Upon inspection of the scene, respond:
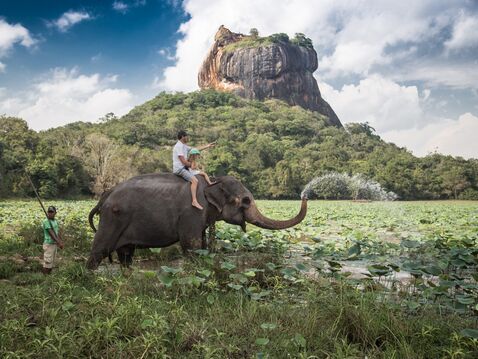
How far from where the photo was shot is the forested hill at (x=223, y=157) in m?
37.3

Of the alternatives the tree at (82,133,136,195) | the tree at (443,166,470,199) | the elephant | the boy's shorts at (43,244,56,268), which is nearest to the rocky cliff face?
the tree at (443,166,470,199)

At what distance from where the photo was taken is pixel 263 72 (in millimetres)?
132625

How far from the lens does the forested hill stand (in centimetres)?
3734

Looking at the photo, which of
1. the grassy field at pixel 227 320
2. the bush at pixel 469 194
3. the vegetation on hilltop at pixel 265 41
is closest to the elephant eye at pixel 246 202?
the grassy field at pixel 227 320

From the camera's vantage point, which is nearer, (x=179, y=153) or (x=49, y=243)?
(x=49, y=243)

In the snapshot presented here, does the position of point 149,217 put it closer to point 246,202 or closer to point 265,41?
point 246,202

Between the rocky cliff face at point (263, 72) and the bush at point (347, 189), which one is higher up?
the rocky cliff face at point (263, 72)

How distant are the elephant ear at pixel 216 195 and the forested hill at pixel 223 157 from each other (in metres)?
3.29

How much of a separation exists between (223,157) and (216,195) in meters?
51.4

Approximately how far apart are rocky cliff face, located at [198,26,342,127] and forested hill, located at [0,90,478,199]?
29.9 meters

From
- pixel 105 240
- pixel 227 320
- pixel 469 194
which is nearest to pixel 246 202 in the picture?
pixel 105 240

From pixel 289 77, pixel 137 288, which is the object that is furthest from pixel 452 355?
pixel 289 77

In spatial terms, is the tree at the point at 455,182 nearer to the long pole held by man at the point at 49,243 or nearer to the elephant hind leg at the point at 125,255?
the elephant hind leg at the point at 125,255

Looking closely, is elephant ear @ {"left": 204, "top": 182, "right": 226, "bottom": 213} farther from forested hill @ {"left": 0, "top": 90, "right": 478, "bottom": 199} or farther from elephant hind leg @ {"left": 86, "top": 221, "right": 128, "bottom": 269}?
forested hill @ {"left": 0, "top": 90, "right": 478, "bottom": 199}
